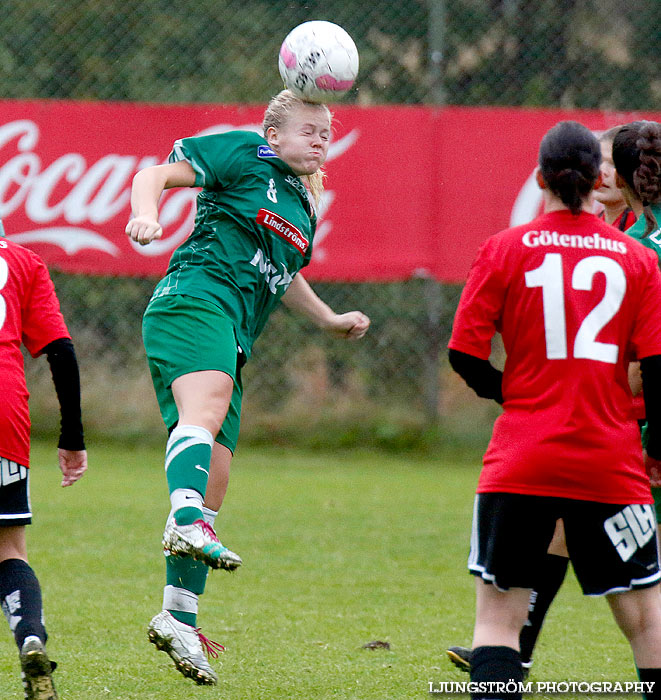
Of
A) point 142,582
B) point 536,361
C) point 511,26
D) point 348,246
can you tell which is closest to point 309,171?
point 536,361

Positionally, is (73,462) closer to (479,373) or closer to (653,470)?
(479,373)

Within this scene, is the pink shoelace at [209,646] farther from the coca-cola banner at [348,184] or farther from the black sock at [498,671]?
the coca-cola banner at [348,184]

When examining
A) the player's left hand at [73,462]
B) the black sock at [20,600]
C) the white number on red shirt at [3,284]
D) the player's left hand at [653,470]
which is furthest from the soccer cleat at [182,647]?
the player's left hand at [653,470]

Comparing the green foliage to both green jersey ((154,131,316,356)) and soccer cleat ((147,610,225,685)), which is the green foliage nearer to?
green jersey ((154,131,316,356))

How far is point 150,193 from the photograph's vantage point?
3.62m

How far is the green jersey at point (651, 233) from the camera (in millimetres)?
3576

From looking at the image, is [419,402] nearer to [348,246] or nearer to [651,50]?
[348,246]

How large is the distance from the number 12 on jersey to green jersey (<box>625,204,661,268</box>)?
79cm

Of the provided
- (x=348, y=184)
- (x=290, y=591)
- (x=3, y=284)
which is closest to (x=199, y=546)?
(x=3, y=284)

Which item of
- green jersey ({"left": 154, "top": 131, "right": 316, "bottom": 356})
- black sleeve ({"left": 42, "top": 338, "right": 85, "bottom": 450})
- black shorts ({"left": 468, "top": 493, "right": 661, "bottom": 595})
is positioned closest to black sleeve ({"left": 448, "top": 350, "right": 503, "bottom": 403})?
black shorts ({"left": 468, "top": 493, "right": 661, "bottom": 595})

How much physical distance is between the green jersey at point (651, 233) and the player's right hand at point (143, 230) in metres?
1.49

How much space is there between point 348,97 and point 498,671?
7007 millimetres

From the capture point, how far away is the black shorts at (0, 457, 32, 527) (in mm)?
3408

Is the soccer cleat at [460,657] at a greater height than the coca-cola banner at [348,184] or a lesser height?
lesser
